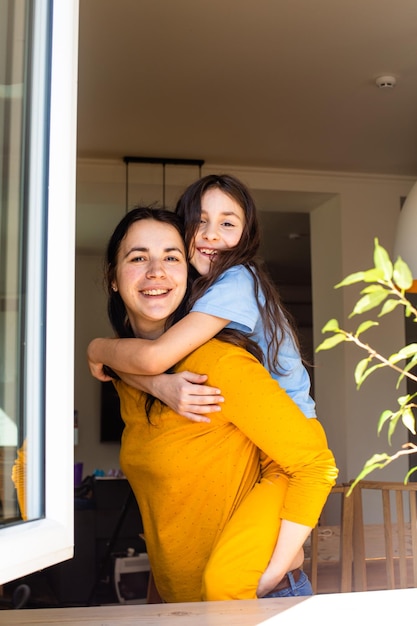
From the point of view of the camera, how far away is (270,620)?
1104mm

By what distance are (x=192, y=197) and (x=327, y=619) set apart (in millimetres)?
992

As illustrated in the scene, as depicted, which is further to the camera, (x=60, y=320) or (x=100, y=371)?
(x=100, y=371)

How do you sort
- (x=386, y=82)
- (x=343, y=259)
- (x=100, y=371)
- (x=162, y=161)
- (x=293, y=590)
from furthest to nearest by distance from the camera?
(x=343, y=259), (x=162, y=161), (x=386, y=82), (x=100, y=371), (x=293, y=590)

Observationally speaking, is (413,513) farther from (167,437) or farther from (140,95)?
(140,95)

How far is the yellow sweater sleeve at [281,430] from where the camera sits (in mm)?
1288

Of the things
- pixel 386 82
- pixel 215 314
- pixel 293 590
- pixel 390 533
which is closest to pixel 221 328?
pixel 215 314

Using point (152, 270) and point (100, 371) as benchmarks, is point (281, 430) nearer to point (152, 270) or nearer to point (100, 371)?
point (152, 270)

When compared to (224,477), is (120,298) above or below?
above

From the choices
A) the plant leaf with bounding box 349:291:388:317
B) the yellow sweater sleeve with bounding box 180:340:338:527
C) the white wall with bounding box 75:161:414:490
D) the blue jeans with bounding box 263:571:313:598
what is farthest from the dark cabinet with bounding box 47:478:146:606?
the plant leaf with bounding box 349:291:388:317

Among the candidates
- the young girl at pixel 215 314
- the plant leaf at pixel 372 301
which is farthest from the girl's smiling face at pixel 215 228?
the plant leaf at pixel 372 301

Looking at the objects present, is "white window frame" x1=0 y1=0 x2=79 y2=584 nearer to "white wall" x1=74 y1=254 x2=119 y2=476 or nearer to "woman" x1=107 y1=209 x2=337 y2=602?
"woman" x1=107 y1=209 x2=337 y2=602

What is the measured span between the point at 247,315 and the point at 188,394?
28cm

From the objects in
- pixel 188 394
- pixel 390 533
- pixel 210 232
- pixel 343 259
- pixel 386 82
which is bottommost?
pixel 390 533

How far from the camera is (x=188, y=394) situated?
1327mm
